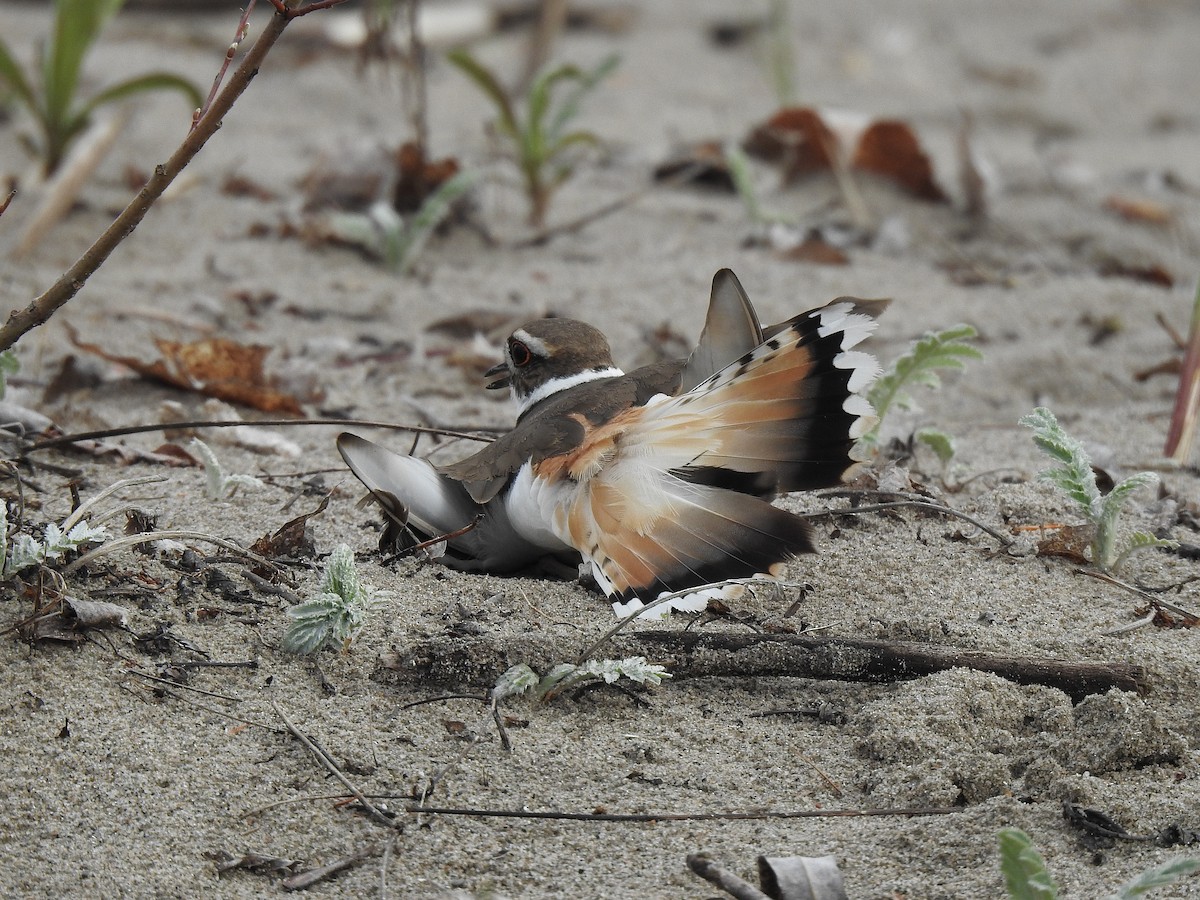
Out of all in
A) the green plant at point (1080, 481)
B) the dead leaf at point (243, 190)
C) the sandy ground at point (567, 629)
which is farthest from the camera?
the dead leaf at point (243, 190)

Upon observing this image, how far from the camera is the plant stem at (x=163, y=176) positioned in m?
2.19

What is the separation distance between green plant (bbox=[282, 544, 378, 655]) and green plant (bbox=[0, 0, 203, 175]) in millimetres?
2917

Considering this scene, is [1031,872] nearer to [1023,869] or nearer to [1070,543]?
[1023,869]

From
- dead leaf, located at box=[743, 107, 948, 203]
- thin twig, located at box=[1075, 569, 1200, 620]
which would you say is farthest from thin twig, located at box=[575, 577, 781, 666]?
dead leaf, located at box=[743, 107, 948, 203]

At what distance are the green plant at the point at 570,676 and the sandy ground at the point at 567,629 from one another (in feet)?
0.12

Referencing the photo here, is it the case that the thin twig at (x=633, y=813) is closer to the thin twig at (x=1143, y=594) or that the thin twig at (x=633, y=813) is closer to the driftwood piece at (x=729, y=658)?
the driftwood piece at (x=729, y=658)

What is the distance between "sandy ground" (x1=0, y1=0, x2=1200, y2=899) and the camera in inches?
83.3

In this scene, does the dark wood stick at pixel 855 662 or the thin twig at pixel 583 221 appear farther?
the thin twig at pixel 583 221

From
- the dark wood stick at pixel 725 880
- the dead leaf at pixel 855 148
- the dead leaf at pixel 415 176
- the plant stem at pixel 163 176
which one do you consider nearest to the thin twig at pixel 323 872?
the dark wood stick at pixel 725 880

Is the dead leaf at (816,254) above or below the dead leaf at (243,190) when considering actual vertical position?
below

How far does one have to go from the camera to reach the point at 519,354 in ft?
10.8

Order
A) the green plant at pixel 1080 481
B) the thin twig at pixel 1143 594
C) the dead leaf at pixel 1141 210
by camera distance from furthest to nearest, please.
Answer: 1. the dead leaf at pixel 1141 210
2. the green plant at pixel 1080 481
3. the thin twig at pixel 1143 594

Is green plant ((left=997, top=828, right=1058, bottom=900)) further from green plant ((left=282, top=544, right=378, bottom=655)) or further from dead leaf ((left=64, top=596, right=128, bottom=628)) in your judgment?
dead leaf ((left=64, top=596, right=128, bottom=628))

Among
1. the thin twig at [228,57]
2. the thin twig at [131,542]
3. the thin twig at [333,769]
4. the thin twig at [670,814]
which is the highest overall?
the thin twig at [228,57]
